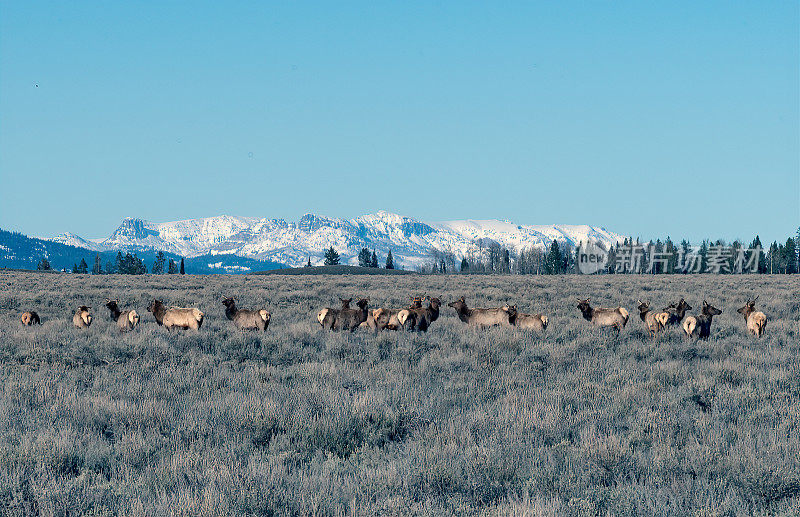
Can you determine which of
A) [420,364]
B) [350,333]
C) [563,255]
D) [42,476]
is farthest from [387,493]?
[563,255]

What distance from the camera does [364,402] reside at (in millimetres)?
7480

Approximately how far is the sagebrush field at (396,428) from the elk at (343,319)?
2449 mm

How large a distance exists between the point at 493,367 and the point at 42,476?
727cm

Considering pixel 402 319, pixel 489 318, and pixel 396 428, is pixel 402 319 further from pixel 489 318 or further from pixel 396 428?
pixel 396 428

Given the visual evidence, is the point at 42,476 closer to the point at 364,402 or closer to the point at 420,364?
the point at 364,402

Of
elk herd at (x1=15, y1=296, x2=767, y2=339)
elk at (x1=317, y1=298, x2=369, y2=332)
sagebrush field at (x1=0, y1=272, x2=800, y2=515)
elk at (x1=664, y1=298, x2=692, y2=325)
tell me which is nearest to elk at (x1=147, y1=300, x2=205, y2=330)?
elk herd at (x1=15, y1=296, x2=767, y2=339)

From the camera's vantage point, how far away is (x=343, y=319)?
49.8 feet

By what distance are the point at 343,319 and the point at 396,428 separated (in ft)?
27.7

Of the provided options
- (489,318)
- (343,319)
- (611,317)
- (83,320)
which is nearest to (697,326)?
(611,317)

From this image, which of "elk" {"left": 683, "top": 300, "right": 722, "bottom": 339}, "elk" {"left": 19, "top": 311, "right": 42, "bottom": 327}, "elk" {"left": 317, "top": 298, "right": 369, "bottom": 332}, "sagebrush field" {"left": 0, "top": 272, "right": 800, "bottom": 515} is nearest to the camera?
"sagebrush field" {"left": 0, "top": 272, "right": 800, "bottom": 515}

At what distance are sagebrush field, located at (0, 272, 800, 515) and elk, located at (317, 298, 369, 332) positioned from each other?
245cm

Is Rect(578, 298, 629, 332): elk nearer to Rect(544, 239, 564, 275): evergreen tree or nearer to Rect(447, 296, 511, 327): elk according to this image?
Rect(447, 296, 511, 327): elk

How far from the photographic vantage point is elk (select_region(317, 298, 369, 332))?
49.6ft

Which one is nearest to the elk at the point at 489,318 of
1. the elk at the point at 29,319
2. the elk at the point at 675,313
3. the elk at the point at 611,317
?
the elk at the point at 611,317
